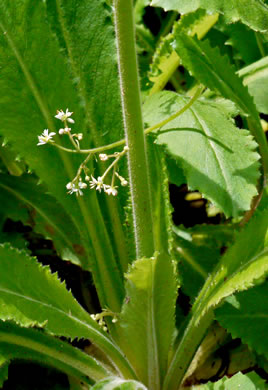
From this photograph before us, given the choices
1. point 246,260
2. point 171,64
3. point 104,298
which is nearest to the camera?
point 246,260

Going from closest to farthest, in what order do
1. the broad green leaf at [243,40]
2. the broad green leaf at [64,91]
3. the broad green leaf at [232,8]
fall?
the broad green leaf at [232,8], the broad green leaf at [64,91], the broad green leaf at [243,40]

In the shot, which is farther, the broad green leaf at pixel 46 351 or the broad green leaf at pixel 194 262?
the broad green leaf at pixel 194 262

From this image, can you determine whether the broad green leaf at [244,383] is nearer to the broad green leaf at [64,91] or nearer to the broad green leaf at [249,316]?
the broad green leaf at [249,316]

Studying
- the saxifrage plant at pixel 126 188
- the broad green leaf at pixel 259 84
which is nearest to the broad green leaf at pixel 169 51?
the saxifrage plant at pixel 126 188

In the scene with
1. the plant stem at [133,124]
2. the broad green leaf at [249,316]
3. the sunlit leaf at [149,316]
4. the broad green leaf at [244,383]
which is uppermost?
the plant stem at [133,124]

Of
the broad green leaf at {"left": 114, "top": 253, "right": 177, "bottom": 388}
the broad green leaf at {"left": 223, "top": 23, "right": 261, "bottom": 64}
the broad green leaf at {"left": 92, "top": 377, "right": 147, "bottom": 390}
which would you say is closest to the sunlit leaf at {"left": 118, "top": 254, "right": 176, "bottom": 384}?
the broad green leaf at {"left": 114, "top": 253, "right": 177, "bottom": 388}

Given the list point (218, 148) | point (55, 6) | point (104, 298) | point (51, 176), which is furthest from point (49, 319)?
point (55, 6)

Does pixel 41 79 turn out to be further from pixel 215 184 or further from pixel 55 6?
pixel 215 184

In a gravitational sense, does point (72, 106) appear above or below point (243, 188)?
above
